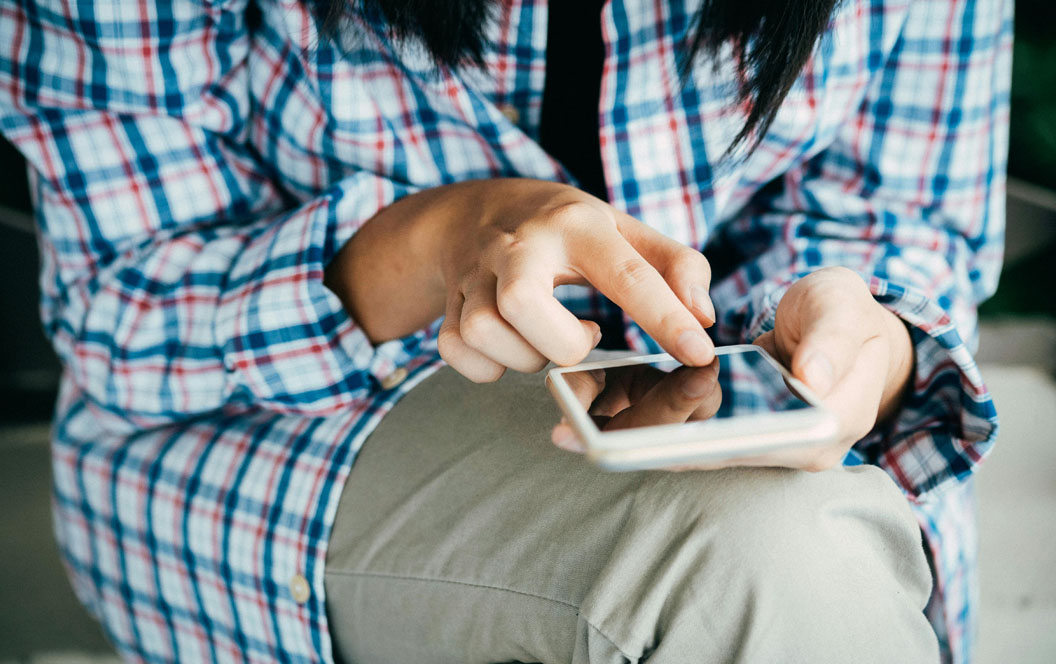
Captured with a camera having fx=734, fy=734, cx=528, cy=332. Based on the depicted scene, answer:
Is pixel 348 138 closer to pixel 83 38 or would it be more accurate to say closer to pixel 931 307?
pixel 83 38

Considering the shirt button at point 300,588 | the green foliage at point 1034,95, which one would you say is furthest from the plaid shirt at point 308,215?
the green foliage at point 1034,95

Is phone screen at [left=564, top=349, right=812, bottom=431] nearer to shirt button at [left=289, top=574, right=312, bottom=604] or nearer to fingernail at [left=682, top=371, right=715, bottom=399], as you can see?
fingernail at [left=682, top=371, right=715, bottom=399]

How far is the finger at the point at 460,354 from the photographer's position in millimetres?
420

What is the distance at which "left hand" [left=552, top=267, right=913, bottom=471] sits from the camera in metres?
0.39

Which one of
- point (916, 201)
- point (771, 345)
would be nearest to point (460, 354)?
point (771, 345)

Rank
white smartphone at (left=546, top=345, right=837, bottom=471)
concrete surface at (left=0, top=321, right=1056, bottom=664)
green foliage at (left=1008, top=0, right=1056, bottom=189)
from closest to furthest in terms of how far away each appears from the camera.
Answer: white smartphone at (left=546, top=345, right=837, bottom=471), concrete surface at (left=0, top=321, right=1056, bottom=664), green foliage at (left=1008, top=0, right=1056, bottom=189)

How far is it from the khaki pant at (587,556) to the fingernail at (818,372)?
0.06 metres

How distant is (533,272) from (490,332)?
0.04 meters

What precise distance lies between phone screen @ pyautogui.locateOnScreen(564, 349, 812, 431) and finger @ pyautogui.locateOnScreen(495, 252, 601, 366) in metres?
0.02

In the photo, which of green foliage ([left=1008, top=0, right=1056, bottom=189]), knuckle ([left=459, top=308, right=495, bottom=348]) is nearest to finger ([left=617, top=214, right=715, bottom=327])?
knuckle ([left=459, top=308, right=495, bottom=348])

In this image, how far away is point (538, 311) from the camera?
14.7 inches

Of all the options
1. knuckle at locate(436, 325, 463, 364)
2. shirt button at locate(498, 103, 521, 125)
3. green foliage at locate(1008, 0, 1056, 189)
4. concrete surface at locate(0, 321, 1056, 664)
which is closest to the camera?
knuckle at locate(436, 325, 463, 364)

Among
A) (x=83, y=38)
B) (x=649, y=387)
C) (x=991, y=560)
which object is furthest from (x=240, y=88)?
(x=991, y=560)

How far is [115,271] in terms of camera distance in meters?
0.61
